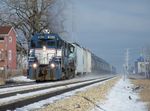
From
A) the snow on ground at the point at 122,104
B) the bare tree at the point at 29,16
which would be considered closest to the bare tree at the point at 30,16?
the bare tree at the point at 29,16

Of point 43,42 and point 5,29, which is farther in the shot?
point 5,29

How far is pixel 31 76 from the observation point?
4103 cm

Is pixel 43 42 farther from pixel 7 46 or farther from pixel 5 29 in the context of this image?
pixel 7 46

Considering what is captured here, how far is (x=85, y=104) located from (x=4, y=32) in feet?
208

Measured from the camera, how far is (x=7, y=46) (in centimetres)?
7994

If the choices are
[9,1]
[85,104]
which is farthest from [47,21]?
[85,104]

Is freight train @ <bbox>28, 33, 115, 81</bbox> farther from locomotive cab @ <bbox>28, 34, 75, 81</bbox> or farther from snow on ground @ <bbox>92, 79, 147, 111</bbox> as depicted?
snow on ground @ <bbox>92, 79, 147, 111</bbox>

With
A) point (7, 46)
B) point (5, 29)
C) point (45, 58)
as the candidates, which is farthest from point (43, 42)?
point (7, 46)

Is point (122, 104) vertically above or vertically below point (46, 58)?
below

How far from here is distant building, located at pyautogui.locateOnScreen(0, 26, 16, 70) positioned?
7875cm

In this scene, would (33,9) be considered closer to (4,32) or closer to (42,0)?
(42,0)

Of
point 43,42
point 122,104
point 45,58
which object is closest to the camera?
point 122,104

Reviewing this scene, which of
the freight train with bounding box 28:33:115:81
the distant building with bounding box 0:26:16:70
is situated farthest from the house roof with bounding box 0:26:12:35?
the freight train with bounding box 28:33:115:81

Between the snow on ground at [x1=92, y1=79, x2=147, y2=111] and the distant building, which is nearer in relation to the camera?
the snow on ground at [x1=92, y1=79, x2=147, y2=111]
